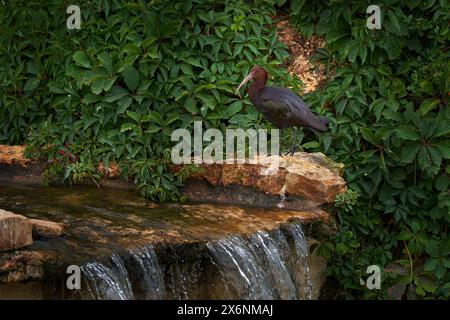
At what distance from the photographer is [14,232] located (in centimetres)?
534

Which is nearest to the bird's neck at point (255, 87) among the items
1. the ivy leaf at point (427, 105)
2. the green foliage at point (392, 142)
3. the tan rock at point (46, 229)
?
the green foliage at point (392, 142)

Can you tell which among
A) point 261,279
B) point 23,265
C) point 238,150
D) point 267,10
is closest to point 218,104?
point 238,150

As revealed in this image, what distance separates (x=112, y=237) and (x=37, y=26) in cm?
346

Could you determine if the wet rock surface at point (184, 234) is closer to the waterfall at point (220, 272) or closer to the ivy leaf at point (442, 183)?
the waterfall at point (220, 272)

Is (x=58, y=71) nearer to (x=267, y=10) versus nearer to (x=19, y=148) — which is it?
(x=19, y=148)

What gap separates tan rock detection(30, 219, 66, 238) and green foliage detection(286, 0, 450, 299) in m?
2.52

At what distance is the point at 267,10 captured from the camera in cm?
852

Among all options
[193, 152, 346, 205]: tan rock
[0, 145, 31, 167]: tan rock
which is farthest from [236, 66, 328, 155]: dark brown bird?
[0, 145, 31, 167]: tan rock

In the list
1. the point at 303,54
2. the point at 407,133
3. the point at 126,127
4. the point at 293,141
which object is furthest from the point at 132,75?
the point at 407,133

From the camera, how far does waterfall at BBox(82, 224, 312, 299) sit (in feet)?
17.9

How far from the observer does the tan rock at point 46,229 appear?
5.70m

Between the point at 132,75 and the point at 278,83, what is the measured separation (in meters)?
1.44

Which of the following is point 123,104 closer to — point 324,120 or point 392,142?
point 324,120

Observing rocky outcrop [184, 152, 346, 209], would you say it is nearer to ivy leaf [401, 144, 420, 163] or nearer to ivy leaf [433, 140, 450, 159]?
ivy leaf [401, 144, 420, 163]
